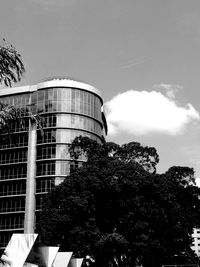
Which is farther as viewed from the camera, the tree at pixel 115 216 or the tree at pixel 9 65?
the tree at pixel 115 216

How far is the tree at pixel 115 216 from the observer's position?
38.8 metres

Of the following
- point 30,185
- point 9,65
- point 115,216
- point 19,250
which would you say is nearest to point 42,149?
point 30,185

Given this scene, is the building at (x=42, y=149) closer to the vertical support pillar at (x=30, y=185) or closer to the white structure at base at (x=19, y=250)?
the vertical support pillar at (x=30, y=185)

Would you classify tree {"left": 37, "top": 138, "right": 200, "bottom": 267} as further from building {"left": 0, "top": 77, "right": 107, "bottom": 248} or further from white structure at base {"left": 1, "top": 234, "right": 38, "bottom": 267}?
building {"left": 0, "top": 77, "right": 107, "bottom": 248}

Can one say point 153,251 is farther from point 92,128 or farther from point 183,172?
point 92,128

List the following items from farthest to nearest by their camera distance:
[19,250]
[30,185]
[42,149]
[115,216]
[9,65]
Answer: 1. [42,149]
2. [30,185]
3. [115,216]
4. [19,250]
5. [9,65]

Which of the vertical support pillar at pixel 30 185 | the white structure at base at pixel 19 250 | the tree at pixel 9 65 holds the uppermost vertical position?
the vertical support pillar at pixel 30 185

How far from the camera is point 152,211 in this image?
40188 millimetres

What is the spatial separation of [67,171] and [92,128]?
353 inches

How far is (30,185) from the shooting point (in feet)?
237

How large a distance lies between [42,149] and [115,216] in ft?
112

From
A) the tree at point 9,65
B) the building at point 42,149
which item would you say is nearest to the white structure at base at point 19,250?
the tree at point 9,65

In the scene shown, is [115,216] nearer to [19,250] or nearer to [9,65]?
[19,250]

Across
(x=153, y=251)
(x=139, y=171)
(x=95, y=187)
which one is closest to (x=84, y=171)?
(x=95, y=187)
